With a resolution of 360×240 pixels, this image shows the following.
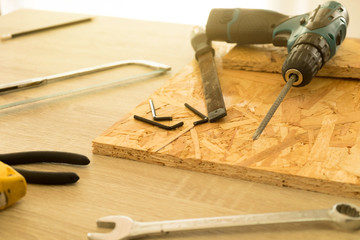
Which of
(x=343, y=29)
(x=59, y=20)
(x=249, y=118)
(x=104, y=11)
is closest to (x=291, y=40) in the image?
(x=343, y=29)

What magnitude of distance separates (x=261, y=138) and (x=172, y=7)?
4.97 feet

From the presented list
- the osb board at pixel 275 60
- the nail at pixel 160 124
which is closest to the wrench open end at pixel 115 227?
the nail at pixel 160 124

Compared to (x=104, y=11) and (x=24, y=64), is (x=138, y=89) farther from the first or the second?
(x=104, y=11)

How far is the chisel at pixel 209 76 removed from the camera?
758 millimetres

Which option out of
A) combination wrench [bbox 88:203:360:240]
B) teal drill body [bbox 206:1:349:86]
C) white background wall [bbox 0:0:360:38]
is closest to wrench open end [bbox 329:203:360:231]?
combination wrench [bbox 88:203:360:240]

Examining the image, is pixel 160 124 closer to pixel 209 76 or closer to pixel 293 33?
pixel 209 76

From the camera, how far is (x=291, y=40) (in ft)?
2.89

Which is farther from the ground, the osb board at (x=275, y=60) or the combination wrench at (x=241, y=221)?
the osb board at (x=275, y=60)

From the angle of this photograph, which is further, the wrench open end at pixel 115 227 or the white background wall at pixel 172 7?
the white background wall at pixel 172 7

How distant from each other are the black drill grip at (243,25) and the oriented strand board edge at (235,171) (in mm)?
455

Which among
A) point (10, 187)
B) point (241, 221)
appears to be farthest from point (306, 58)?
point (10, 187)

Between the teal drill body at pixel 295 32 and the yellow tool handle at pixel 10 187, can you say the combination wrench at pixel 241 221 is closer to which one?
the yellow tool handle at pixel 10 187

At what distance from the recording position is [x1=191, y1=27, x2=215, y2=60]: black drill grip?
98 centimetres

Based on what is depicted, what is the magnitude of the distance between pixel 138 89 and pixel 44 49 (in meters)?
0.35
